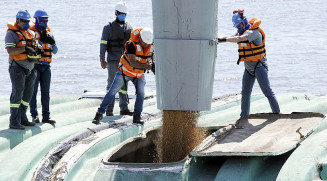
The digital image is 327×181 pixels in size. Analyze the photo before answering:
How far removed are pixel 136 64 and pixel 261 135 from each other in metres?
2.08

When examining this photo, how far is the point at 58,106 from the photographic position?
36.0 ft

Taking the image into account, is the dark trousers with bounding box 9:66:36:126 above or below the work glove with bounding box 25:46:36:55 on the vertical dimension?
below

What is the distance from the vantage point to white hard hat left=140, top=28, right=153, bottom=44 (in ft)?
28.6

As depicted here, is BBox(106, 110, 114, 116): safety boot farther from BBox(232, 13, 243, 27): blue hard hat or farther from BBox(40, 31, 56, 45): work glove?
BBox(232, 13, 243, 27): blue hard hat

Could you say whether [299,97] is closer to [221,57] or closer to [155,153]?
[155,153]

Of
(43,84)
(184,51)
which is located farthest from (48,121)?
(184,51)

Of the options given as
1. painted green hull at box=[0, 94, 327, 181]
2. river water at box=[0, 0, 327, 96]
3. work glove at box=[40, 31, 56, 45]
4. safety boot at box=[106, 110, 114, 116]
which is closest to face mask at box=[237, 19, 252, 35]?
painted green hull at box=[0, 94, 327, 181]

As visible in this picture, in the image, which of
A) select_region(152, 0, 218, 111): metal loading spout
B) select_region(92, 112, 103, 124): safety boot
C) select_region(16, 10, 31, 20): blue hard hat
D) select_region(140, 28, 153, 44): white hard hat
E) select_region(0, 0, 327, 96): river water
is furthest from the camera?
select_region(0, 0, 327, 96): river water

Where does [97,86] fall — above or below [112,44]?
below

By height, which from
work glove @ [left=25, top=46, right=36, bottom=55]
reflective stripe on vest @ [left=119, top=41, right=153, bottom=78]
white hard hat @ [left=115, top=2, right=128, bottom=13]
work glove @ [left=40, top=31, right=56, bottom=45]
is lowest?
reflective stripe on vest @ [left=119, top=41, right=153, bottom=78]

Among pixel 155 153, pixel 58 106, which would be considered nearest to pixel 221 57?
pixel 58 106

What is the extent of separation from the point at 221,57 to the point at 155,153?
49.3 ft

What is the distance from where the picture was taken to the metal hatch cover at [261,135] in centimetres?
708

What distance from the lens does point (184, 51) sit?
7.39 metres
